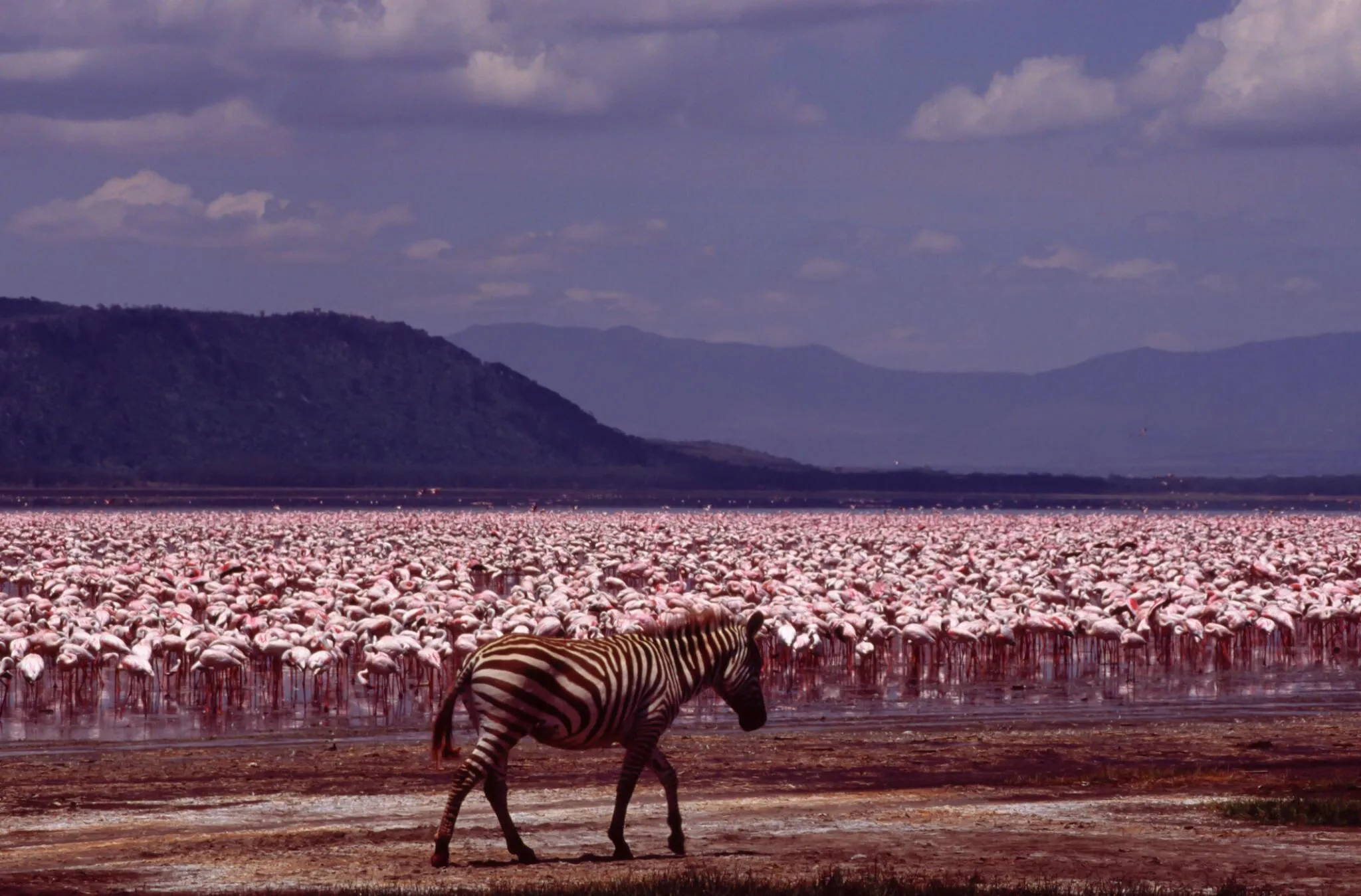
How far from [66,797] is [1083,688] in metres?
13.8

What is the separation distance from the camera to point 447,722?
12375mm

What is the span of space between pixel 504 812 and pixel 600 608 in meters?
16.7

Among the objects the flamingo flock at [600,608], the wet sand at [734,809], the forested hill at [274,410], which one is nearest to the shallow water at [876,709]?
the flamingo flock at [600,608]

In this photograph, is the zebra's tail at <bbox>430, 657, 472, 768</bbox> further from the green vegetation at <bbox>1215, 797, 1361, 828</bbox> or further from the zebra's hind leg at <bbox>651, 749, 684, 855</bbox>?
the green vegetation at <bbox>1215, 797, 1361, 828</bbox>

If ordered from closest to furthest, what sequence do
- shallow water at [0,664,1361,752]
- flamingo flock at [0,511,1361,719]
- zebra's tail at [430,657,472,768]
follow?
zebra's tail at [430,657,472,768]
shallow water at [0,664,1361,752]
flamingo flock at [0,511,1361,719]

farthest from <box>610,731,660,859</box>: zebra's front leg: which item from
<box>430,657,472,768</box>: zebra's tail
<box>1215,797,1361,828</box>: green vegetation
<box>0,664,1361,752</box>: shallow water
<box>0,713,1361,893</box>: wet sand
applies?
<box>0,664,1361,752</box>: shallow water

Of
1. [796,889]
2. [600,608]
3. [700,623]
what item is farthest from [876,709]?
[796,889]

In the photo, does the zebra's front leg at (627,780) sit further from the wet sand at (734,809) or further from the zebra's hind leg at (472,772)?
the zebra's hind leg at (472,772)

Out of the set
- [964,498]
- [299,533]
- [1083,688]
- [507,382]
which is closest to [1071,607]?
[1083,688]

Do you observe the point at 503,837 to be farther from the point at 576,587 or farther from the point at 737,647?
the point at 576,587

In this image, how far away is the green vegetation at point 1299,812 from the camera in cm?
1363

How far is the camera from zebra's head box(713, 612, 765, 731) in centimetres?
1338

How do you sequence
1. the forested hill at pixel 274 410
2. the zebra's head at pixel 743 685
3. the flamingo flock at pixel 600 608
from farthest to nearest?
the forested hill at pixel 274 410 → the flamingo flock at pixel 600 608 → the zebra's head at pixel 743 685

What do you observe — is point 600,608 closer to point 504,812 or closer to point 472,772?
point 504,812
